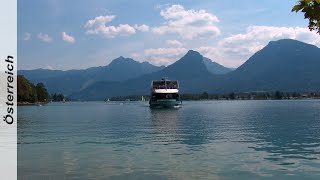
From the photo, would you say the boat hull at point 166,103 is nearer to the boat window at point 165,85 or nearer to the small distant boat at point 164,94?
the small distant boat at point 164,94

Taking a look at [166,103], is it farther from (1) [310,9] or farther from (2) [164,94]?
(1) [310,9]

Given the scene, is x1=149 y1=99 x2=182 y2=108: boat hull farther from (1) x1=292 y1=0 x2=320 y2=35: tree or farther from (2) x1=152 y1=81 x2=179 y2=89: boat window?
(1) x1=292 y1=0 x2=320 y2=35: tree


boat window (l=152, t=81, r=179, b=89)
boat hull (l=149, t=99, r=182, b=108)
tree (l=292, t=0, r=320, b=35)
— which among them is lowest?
boat hull (l=149, t=99, r=182, b=108)

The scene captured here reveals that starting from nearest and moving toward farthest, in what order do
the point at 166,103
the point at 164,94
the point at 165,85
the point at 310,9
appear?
1. the point at 310,9
2. the point at 166,103
3. the point at 164,94
4. the point at 165,85

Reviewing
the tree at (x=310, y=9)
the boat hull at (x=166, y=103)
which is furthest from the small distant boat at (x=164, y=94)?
the tree at (x=310, y=9)

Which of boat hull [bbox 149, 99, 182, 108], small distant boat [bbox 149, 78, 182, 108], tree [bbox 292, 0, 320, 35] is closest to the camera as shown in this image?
tree [bbox 292, 0, 320, 35]

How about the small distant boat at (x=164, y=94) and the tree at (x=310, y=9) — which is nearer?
the tree at (x=310, y=9)

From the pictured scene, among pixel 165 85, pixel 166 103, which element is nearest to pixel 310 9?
pixel 166 103

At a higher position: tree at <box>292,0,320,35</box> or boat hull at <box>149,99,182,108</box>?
tree at <box>292,0,320,35</box>

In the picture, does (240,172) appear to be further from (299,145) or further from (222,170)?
(299,145)

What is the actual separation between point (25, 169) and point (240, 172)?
1487 centimetres

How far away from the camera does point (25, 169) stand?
28.7 meters

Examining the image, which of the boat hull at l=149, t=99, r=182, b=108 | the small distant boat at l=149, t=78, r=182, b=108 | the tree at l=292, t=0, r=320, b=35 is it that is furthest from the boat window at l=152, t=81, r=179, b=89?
the tree at l=292, t=0, r=320, b=35

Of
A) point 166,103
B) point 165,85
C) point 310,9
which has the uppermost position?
point 165,85
